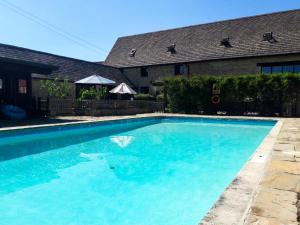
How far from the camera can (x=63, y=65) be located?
2381 cm

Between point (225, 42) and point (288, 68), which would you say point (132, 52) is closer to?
point (225, 42)

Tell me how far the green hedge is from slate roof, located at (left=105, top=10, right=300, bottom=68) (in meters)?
5.83

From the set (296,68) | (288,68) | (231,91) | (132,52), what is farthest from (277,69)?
(132,52)

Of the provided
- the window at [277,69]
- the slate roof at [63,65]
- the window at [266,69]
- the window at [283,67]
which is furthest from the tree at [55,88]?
the window at [277,69]

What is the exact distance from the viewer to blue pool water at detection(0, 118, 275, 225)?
14.3ft

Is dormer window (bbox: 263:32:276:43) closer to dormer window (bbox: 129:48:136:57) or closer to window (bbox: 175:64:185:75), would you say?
window (bbox: 175:64:185:75)

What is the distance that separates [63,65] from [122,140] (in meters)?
15.0

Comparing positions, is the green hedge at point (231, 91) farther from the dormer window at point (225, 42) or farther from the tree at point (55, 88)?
the dormer window at point (225, 42)

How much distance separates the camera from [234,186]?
370 centimetres

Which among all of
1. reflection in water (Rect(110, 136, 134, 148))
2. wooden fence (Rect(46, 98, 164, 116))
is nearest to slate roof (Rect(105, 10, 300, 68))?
wooden fence (Rect(46, 98, 164, 116))

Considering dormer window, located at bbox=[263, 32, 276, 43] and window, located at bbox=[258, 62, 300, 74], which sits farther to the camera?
dormer window, located at bbox=[263, 32, 276, 43]

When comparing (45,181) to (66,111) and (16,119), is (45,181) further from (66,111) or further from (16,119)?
(66,111)

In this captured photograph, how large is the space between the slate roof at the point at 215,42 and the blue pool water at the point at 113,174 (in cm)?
1376

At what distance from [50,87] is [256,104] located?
1371 cm
